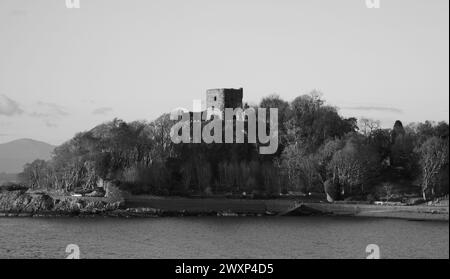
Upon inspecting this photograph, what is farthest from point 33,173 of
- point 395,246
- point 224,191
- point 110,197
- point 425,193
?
point 395,246

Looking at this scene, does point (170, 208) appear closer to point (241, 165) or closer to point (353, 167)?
point (241, 165)

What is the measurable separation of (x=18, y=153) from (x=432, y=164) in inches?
2805

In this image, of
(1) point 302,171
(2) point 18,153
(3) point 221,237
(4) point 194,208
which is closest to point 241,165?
(1) point 302,171

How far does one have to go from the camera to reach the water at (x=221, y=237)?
177 feet

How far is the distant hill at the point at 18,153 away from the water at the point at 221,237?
173ft

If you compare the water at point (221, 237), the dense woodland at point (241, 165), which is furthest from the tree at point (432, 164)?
the water at point (221, 237)

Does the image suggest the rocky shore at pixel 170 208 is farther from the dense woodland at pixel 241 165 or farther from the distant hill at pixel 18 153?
the distant hill at pixel 18 153

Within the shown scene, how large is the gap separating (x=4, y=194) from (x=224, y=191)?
22.0m

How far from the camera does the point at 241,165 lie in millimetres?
92750

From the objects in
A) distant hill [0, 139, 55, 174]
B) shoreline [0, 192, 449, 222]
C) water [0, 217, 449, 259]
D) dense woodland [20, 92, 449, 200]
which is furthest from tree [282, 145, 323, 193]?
distant hill [0, 139, 55, 174]

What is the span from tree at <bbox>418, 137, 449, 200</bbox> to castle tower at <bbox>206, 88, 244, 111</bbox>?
2724 centimetres

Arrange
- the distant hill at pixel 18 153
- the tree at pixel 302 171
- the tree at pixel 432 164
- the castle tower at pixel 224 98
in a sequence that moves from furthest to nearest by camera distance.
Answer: the distant hill at pixel 18 153, the castle tower at pixel 224 98, the tree at pixel 302 171, the tree at pixel 432 164

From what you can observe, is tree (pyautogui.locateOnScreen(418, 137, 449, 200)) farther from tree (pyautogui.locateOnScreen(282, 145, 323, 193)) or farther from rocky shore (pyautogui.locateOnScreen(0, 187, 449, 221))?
tree (pyautogui.locateOnScreen(282, 145, 323, 193))

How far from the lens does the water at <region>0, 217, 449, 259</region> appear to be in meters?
53.8
